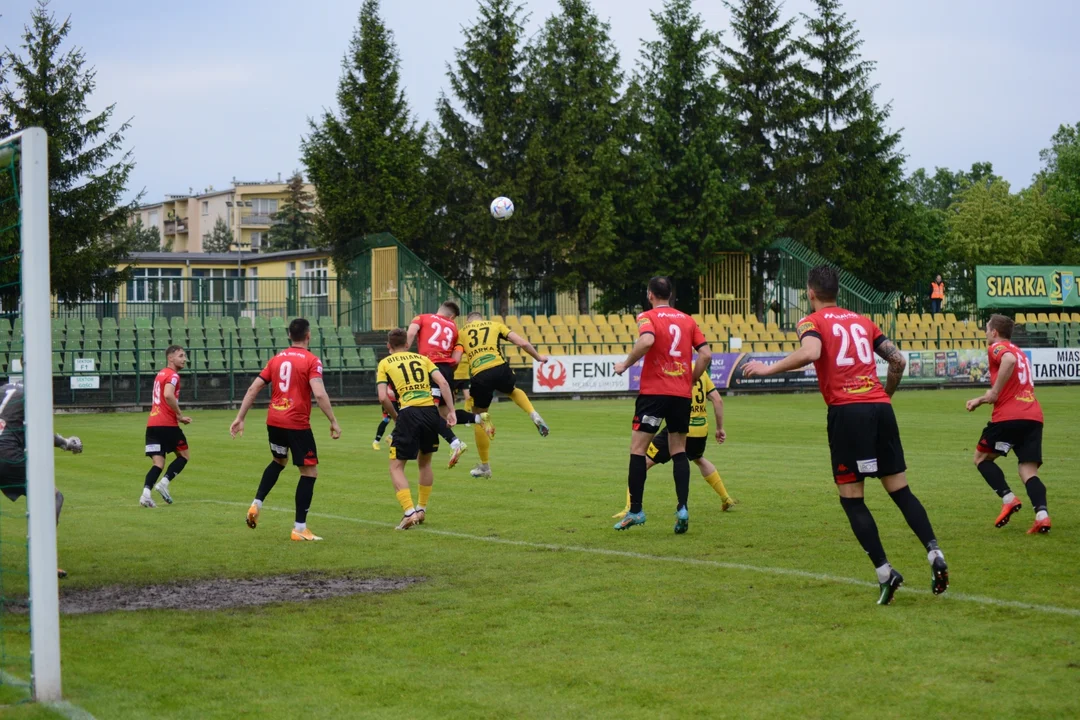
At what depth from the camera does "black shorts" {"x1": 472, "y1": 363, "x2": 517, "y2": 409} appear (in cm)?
1567

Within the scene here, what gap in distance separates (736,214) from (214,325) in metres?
21.8

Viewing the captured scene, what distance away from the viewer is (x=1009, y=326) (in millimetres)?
10750

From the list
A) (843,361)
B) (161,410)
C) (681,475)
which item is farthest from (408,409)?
(843,361)

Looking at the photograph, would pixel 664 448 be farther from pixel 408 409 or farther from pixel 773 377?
pixel 773 377

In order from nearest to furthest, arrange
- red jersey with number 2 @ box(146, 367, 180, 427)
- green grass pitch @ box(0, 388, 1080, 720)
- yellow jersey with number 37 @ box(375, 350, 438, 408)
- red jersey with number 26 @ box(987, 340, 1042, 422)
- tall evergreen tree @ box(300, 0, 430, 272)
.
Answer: green grass pitch @ box(0, 388, 1080, 720) → red jersey with number 26 @ box(987, 340, 1042, 422) → yellow jersey with number 37 @ box(375, 350, 438, 408) → red jersey with number 2 @ box(146, 367, 180, 427) → tall evergreen tree @ box(300, 0, 430, 272)

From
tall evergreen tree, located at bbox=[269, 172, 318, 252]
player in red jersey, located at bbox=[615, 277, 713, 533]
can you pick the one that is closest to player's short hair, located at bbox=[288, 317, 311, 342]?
player in red jersey, located at bbox=[615, 277, 713, 533]

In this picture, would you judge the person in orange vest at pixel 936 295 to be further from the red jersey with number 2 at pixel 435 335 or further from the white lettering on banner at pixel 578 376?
the red jersey with number 2 at pixel 435 335

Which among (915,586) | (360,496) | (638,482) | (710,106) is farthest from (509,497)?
(710,106)

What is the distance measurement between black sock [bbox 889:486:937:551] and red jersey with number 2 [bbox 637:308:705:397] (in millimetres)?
3091

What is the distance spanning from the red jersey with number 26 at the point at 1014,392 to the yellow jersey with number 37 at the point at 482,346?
6778mm

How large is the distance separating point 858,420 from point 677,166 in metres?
40.1

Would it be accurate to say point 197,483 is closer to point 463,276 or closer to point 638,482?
point 638,482

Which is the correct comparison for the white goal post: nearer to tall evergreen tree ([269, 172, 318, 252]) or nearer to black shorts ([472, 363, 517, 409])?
black shorts ([472, 363, 517, 409])

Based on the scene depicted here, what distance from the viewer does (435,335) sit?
52.8 feet
